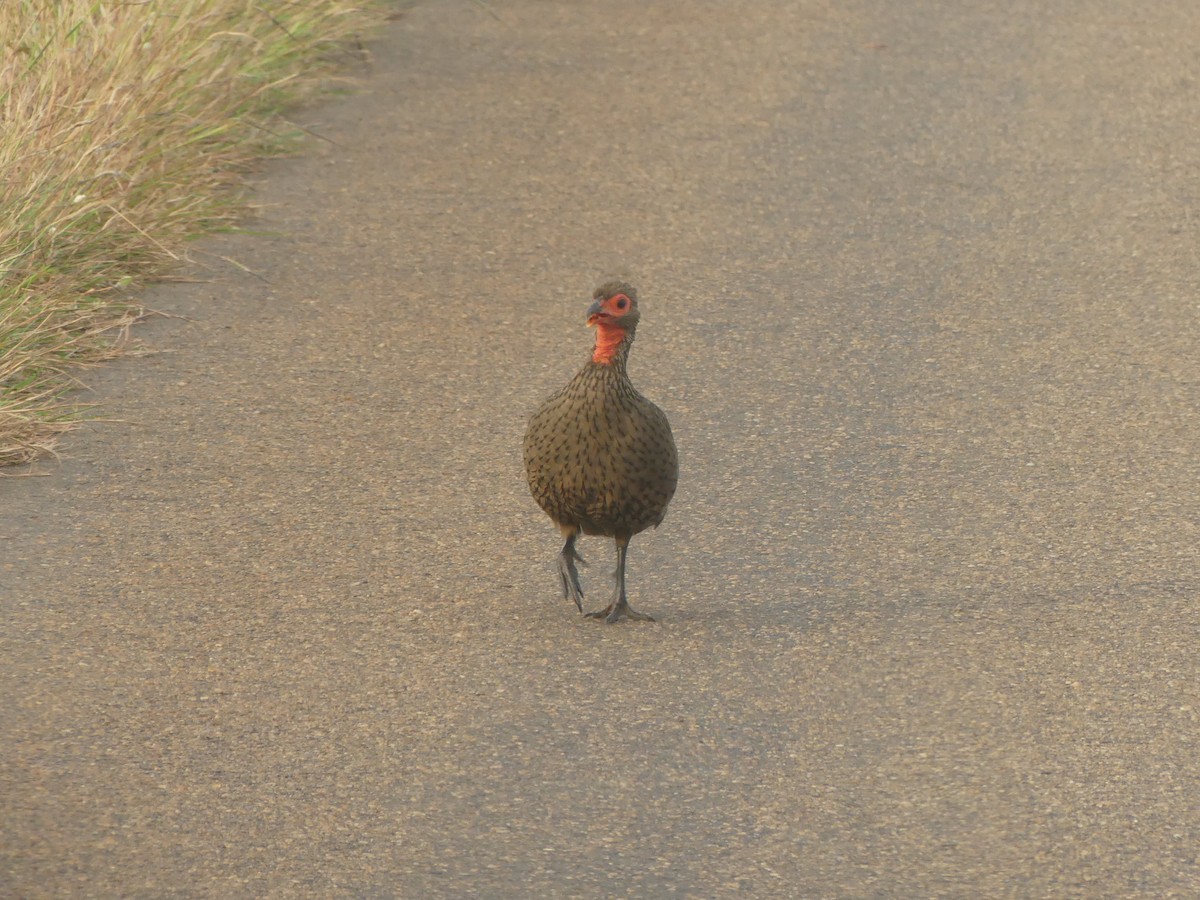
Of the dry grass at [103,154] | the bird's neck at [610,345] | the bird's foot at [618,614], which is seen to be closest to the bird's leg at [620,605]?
the bird's foot at [618,614]

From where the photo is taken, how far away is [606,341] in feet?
16.3

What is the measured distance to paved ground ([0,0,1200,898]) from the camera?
411cm

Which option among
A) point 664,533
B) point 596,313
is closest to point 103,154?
point 664,533

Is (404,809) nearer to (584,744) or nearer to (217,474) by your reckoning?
(584,744)

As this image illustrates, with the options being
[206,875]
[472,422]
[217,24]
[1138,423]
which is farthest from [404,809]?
[217,24]

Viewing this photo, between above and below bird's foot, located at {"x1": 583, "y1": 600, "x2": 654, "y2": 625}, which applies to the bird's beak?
above

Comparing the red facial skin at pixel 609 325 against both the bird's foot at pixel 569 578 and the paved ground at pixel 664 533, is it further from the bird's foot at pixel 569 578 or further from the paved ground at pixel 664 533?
the paved ground at pixel 664 533

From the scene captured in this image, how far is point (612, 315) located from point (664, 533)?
906 millimetres

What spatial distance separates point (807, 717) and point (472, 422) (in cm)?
215

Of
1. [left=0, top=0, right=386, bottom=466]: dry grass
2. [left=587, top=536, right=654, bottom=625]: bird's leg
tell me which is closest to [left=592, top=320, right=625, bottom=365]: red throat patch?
[left=587, top=536, right=654, bottom=625]: bird's leg

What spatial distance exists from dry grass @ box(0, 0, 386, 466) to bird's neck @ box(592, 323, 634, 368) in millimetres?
1960

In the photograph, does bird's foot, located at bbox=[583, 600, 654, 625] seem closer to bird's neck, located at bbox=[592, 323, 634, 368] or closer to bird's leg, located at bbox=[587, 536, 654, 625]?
bird's leg, located at bbox=[587, 536, 654, 625]

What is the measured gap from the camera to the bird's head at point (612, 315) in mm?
4965

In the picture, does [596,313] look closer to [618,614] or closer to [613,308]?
[613,308]
